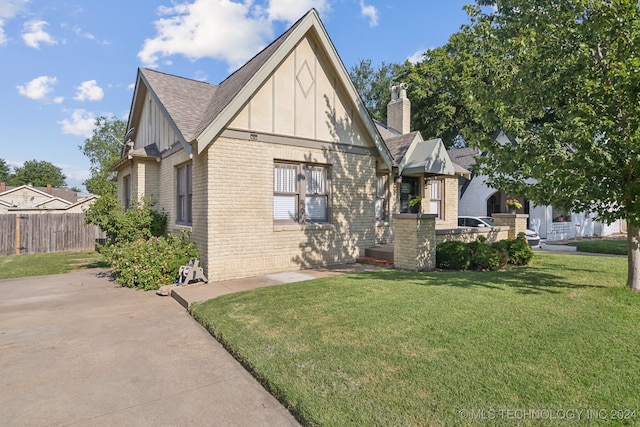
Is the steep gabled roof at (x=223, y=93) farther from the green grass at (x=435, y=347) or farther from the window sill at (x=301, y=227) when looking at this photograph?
the green grass at (x=435, y=347)

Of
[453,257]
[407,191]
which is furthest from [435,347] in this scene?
[407,191]

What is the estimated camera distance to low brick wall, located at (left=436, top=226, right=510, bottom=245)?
37.2 ft

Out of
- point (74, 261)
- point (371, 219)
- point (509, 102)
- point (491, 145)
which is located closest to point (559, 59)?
point (509, 102)

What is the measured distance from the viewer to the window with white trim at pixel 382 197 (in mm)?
14000

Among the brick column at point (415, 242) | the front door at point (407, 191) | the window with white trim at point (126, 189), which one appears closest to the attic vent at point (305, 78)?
the brick column at point (415, 242)

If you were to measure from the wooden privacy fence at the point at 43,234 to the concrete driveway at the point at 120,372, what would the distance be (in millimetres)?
13689

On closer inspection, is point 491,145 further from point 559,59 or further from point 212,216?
point 212,216

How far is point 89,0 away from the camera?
9305mm

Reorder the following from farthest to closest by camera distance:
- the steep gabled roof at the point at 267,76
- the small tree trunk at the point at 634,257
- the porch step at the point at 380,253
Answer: the porch step at the point at 380,253, the steep gabled roof at the point at 267,76, the small tree trunk at the point at 634,257

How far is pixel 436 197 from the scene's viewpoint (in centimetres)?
1617

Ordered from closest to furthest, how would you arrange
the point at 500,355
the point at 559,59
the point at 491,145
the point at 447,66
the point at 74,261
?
the point at 500,355
the point at 559,59
the point at 491,145
the point at 74,261
the point at 447,66

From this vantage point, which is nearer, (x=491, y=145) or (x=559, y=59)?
(x=559, y=59)

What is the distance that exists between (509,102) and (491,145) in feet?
4.06

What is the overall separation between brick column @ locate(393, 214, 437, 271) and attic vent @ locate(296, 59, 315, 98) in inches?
175
